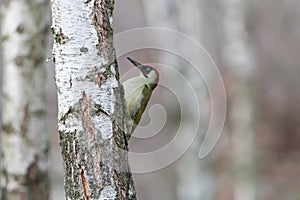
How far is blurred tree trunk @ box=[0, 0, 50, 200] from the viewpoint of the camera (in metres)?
3.56

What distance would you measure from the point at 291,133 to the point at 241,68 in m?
6.74

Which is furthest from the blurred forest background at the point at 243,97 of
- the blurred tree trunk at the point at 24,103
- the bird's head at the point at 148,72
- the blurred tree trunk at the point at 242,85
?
the bird's head at the point at 148,72

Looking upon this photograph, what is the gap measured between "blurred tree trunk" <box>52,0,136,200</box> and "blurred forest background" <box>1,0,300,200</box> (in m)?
4.91

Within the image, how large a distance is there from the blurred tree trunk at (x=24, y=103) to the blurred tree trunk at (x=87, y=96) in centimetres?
160

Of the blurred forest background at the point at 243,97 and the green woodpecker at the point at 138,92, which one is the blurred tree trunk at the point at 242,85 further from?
the green woodpecker at the point at 138,92

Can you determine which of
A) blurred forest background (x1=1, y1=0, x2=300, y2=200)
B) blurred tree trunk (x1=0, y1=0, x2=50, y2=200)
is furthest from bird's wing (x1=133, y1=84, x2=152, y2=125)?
blurred forest background (x1=1, y1=0, x2=300, y2=200)

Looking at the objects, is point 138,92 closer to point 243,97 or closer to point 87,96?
point 87,96

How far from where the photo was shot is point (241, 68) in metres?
7.12

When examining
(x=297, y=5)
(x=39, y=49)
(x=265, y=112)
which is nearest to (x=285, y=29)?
(x=297, y=5)

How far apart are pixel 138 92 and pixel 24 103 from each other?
4.56ft

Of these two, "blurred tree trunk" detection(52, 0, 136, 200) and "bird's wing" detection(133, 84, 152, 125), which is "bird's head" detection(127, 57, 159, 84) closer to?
"bird's wing" detection(133, 84, 152, 125)

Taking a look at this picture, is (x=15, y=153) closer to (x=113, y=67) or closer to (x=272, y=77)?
(x=113, y=67)

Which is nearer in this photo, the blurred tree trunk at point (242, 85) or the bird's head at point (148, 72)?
the bird's head at point (148, 72)

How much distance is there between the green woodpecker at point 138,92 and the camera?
2.29m
